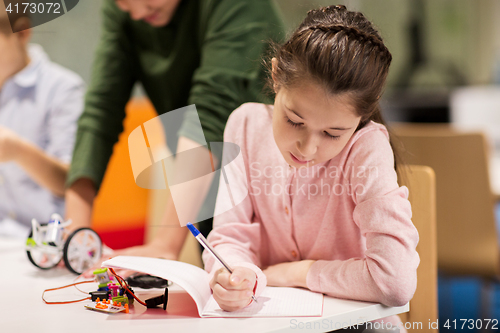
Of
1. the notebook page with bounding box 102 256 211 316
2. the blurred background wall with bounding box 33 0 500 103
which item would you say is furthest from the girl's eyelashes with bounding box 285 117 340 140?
the blurred background wall with bounding box 33 0 500 103

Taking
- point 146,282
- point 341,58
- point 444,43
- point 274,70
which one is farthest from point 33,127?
point 444,43

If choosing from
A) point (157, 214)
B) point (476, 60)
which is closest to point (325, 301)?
point (157, 214)

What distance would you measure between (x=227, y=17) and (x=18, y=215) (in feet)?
2.66

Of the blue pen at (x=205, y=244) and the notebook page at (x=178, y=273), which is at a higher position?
the blue pen at (x=205, y=244)

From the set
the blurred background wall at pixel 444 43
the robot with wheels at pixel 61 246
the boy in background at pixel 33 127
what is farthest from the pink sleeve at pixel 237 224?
the blurred background wall at pixel 444 43

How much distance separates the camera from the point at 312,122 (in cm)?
63

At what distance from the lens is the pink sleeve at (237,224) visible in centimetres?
75

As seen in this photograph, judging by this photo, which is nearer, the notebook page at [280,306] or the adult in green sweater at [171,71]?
the notebook page at [280,306]

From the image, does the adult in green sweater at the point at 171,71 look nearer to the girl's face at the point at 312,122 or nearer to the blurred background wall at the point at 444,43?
the girl's face at the point at 312,122

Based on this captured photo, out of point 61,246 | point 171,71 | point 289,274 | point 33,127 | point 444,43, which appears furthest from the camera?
point 444,43

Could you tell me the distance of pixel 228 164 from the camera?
31.4 inches

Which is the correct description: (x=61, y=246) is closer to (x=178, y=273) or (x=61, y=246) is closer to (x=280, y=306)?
(x=178, y=273)

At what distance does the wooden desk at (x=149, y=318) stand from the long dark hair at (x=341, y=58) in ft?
0.88

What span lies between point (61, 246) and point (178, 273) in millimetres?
333
